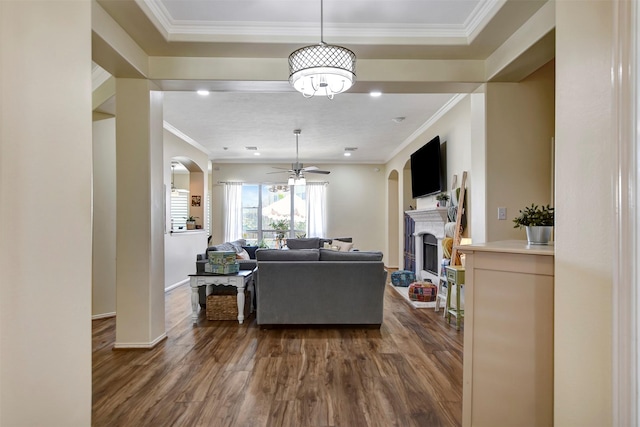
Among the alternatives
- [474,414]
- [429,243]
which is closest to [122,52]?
[474,414]

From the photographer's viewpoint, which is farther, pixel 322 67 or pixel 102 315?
pixel 102 315

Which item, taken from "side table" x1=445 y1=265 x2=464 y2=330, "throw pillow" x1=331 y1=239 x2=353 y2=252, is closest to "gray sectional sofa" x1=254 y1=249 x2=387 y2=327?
"side table" x1=445 y1=265 x2=464 y2=330

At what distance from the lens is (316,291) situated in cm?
382

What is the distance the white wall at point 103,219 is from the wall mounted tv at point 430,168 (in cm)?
448

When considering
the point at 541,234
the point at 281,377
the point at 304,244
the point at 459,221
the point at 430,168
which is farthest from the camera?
the point at 304,244

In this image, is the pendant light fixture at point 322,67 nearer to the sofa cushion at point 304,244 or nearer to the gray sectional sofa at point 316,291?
the gray sectional sofa at point 316,291

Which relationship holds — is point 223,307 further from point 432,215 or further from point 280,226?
point 280,226

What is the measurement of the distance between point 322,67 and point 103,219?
3.65 metres

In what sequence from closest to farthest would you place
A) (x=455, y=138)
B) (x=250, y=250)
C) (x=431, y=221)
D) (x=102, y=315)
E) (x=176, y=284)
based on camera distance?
1. (x=102, y=315)
2. (x=455, y=138)
3. (x=431, y=221)
4. (x=176, y=284)
5. (x=250, y=250)

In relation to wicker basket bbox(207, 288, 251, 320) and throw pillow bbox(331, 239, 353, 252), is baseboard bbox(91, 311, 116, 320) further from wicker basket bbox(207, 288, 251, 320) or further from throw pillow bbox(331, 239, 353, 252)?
throw pillow bbox(331, 239, 353, 252)

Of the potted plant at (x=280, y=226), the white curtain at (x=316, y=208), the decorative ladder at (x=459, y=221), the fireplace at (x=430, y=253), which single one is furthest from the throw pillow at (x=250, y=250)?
the decorative ladder at (x=459, y=221)

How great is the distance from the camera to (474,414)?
186cm

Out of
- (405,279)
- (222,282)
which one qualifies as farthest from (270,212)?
(222,282)
